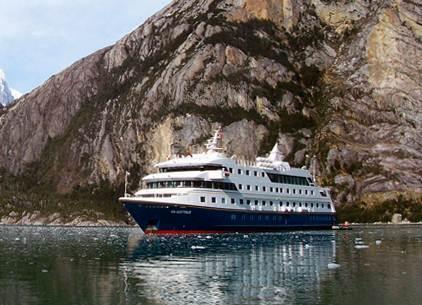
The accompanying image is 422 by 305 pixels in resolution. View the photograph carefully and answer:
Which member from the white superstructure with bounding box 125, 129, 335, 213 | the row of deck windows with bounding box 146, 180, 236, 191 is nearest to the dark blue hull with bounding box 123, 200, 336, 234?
the white superstructure with bounding box 125, 129, 335, 213

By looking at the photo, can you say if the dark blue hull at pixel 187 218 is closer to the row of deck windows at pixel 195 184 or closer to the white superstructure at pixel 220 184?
the white superstructure at pixel 220 184

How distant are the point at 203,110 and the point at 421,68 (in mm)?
67851

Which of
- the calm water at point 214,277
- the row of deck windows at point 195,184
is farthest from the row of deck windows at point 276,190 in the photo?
the calm water at point 214,277

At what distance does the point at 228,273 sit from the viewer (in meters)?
41.0

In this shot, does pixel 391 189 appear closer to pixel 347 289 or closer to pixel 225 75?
pixel 225 75

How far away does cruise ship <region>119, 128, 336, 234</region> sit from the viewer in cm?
9100

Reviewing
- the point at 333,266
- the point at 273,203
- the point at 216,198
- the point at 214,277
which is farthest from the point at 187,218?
the point at 214,277

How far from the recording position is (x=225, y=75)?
A: 637 feet

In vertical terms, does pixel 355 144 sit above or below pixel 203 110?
below

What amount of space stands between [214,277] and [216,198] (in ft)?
184

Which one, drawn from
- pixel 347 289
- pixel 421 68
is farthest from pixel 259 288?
pixel 421 68

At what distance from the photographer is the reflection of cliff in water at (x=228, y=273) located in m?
31.4

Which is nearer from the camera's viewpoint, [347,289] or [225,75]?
[347,289]

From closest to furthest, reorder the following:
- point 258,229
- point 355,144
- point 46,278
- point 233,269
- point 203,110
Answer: point 46,278 < point 233,269 < point 258,229 < point 355,144 < point 203,110
